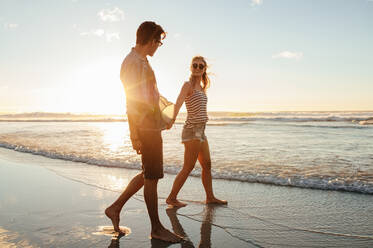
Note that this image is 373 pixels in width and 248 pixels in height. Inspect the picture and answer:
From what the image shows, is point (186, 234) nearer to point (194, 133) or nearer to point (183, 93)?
point (194, 133)

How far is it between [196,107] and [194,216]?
4.81 ft

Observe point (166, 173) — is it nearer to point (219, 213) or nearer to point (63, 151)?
point (219, 213)

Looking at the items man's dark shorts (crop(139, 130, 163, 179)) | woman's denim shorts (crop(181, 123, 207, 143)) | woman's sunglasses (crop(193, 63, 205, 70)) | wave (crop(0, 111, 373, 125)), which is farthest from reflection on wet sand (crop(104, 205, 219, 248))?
wave (crop(0, 111, 373, 125))

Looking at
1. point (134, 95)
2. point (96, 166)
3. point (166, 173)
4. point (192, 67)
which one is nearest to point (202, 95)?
point (192, 67)

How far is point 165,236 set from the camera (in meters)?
3.14

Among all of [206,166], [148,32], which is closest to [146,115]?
[148,32]

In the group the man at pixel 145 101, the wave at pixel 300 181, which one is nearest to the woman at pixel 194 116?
the man at pixel 145 101

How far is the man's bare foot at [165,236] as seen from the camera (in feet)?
10.2

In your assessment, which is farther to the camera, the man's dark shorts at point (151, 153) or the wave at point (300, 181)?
the wave at point (300, 181)

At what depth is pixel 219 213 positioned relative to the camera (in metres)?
4.11

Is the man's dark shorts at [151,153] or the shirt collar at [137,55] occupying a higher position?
the shirt collar at [137,55]

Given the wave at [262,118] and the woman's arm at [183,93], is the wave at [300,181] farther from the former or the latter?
the wave at [262,118]

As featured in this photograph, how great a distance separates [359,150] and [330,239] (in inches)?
292

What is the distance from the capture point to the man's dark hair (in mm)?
2957
